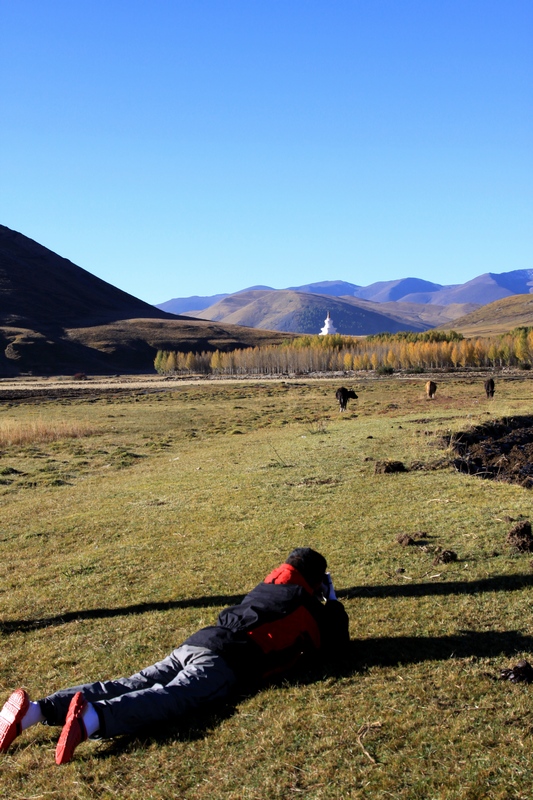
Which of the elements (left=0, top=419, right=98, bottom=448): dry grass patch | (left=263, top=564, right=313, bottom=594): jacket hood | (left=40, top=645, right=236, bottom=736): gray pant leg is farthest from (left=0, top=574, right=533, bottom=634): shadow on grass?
(left=0, top=419, right=98, bottom=448): dry grass patch

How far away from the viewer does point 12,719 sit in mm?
4863

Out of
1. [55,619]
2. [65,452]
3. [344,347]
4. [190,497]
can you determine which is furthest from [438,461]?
[344,347]

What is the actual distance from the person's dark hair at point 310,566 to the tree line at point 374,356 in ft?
284

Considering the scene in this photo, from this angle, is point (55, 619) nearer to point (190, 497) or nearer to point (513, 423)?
point (190, 497)

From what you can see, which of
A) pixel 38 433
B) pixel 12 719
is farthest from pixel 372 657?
pixel 38 433

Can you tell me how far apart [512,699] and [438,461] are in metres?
11.0

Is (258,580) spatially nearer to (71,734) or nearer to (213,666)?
(213,666)

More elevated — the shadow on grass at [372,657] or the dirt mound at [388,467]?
the dirt mound at [388,467]

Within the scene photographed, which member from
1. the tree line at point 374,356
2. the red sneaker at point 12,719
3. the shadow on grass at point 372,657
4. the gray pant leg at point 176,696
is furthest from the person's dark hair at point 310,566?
the tree line at point 374,356

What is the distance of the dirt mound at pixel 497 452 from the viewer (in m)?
14.7

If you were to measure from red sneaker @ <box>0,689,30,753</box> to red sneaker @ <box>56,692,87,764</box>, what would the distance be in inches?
14.6

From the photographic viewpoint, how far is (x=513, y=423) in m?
22.2

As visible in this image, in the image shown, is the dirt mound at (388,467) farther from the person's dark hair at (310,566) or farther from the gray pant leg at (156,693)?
the gray pant leg at (156,693)

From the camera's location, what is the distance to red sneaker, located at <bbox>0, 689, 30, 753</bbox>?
4859mm
